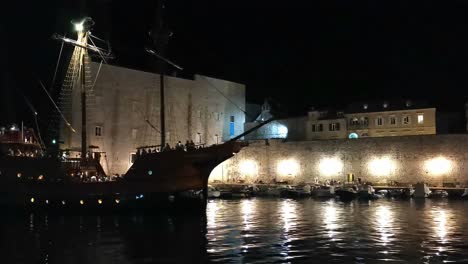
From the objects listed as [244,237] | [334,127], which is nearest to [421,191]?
[334,127]

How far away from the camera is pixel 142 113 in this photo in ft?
179

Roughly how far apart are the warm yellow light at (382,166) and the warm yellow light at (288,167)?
8.02 m

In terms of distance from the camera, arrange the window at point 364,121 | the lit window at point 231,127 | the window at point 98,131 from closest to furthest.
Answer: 1. the window at point 98,131
2. the window at point 364,121
3. the lit window at point 231,127

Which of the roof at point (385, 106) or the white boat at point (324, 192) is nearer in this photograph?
the white boat at point (324, 192)

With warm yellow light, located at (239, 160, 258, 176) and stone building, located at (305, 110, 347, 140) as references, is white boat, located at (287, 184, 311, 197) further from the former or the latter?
stone building, located at (305, 110, 347, 140)

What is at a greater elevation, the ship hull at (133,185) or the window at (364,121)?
the window at (364,121)

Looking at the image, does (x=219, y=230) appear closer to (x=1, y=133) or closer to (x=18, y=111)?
(x=1, y=133)

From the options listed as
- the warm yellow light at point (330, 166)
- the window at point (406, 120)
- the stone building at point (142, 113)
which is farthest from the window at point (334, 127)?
the stone building at point (142, 113)

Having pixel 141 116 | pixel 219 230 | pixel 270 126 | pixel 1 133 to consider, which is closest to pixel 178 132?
pixel 141 116

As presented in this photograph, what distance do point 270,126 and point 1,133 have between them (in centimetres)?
3710

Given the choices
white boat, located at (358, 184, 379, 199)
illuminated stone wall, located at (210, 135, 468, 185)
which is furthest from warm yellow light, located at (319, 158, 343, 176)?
white boat, located at (358, 184, 379, 199)

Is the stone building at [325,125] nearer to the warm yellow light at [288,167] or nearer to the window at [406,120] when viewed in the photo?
the window at [406,120]

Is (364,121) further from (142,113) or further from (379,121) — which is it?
(142,113)

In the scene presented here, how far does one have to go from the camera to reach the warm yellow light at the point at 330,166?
171 feet
